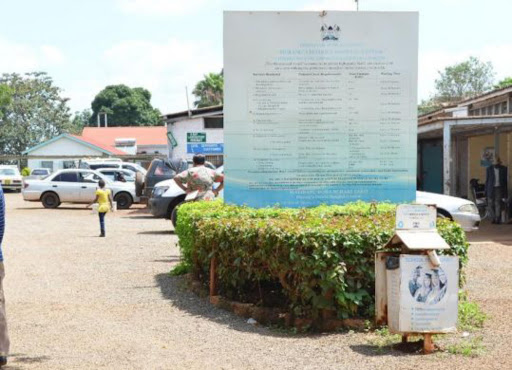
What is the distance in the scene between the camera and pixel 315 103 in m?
9.77

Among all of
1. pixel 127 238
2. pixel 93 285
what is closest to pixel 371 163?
pixel 93 285

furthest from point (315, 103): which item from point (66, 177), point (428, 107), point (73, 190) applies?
point (428, 107)

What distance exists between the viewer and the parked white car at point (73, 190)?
95.1 feet

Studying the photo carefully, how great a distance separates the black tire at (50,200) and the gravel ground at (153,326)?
49.6ft

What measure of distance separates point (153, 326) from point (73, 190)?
71.6 ft

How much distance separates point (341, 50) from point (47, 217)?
17071 millimetres

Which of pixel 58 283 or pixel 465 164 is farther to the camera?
pixel 465 164

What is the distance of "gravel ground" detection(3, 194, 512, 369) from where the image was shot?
645cm

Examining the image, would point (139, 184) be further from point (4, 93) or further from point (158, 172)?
point (4, 93)

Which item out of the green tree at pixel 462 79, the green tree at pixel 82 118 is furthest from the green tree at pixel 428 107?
the green tree at pixel 82 118

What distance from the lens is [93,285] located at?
1066cm

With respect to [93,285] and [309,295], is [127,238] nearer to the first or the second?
[93,285]

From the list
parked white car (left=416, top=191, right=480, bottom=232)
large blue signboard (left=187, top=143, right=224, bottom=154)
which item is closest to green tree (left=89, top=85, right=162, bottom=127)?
large blue signboard (left=187, top=143, right=224, bottom=154)

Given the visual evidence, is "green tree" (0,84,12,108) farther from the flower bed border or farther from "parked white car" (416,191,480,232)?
the flower bed border
